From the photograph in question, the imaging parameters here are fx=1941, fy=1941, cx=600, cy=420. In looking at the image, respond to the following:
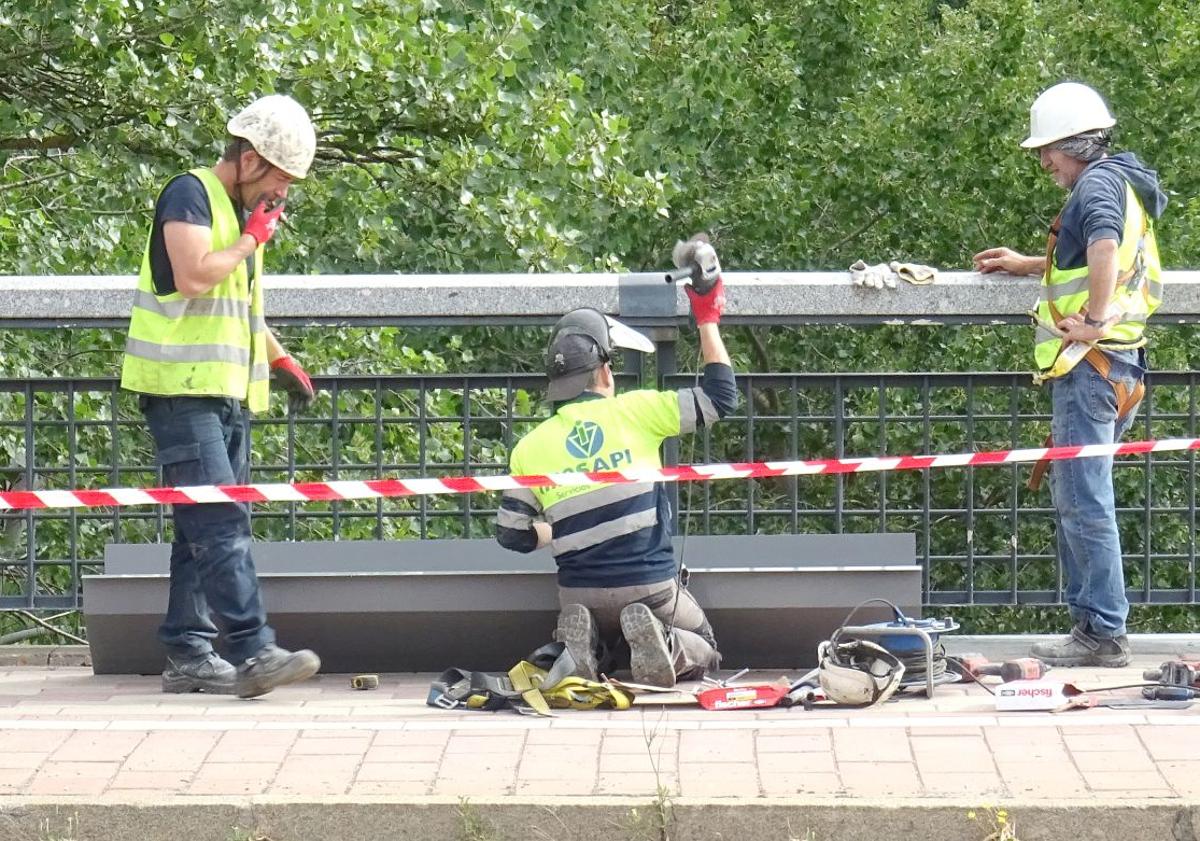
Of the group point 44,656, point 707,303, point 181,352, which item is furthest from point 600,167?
point 181,352

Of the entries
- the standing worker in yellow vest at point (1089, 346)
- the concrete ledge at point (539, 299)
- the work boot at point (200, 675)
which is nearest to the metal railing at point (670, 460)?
the concrete ledge at point (539, 299)

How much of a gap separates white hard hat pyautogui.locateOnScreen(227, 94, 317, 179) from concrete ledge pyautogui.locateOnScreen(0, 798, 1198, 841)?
89.5 inches

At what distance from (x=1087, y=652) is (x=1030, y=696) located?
3.69 feet

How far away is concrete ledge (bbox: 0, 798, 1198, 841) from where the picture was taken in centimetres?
461

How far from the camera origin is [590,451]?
6344mm

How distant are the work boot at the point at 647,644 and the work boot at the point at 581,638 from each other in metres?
0.11

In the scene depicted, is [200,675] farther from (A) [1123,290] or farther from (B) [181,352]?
(A) [1123,290]

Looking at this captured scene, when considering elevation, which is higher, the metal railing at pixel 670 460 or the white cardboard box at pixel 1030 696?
the metal railing at pixel 670 460

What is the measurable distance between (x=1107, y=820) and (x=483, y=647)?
2.58m

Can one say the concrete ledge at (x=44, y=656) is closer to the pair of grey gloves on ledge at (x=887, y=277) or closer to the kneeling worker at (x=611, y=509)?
the kneeling worker at (x=611, y=509)

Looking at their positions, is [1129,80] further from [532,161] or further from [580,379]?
[580,379]

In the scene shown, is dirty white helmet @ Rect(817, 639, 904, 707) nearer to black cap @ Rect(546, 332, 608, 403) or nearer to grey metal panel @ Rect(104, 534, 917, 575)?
grey metal panel @ Rect(104, 534, 917, 575)

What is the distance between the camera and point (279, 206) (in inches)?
251

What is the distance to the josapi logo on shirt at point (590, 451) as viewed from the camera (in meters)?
6.33
